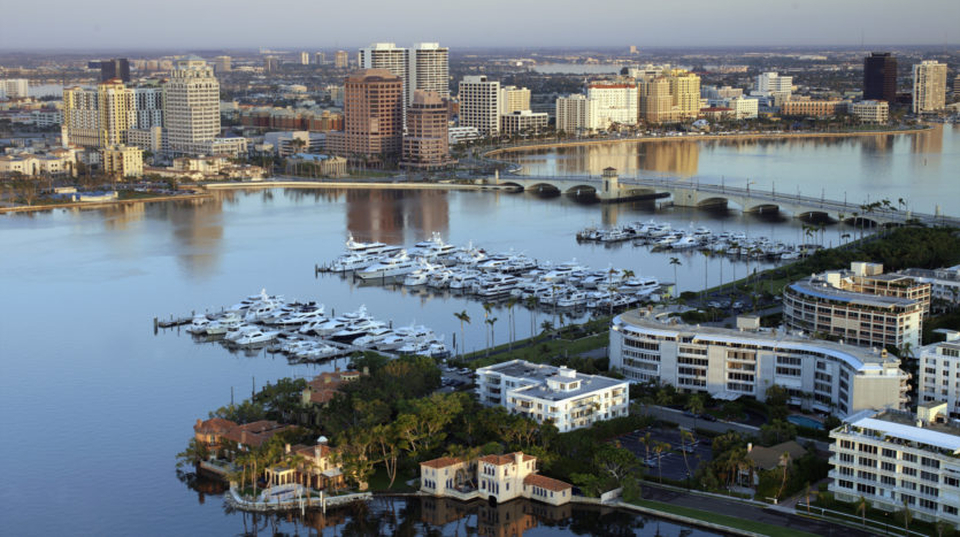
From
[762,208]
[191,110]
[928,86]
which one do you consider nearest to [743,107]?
[928,86]

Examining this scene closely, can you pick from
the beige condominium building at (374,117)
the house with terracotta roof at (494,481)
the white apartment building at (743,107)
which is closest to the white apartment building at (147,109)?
the beige condominium building at (374,117)

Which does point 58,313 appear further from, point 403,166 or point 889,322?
point 403,166

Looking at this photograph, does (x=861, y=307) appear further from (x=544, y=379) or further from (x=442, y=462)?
(x=442, y=462)

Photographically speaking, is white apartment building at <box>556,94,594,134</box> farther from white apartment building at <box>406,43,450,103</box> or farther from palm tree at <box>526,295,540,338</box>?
palm tree at <box>526,295,540,338</box>

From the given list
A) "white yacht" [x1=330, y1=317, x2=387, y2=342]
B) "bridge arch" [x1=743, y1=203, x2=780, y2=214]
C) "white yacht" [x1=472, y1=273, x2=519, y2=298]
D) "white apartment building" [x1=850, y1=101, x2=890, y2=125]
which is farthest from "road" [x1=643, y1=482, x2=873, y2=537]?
"white apartment building" [x1=850, y1=101, x2=890, y2=125]

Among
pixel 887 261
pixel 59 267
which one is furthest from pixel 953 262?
pixel 59 267

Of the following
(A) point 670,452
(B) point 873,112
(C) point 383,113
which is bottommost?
(A) point 670,452
